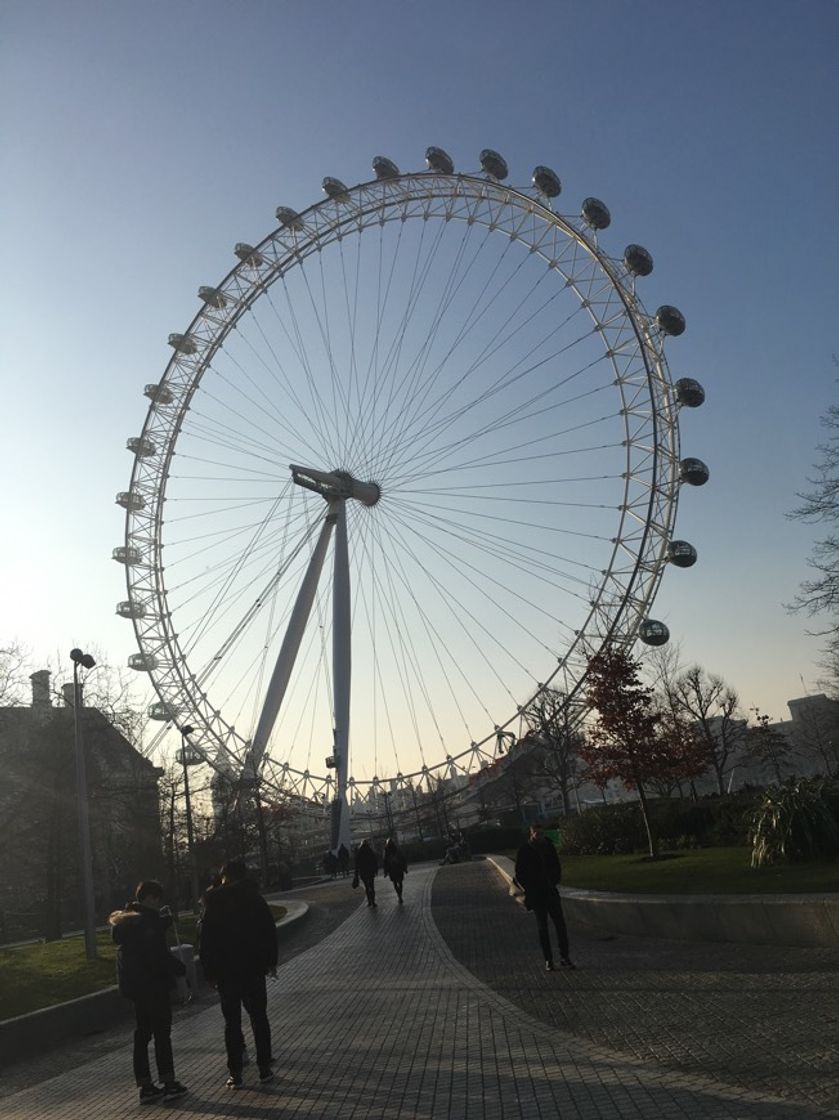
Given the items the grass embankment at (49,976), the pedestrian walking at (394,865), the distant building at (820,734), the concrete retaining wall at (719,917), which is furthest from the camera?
the distant building at (820,734)

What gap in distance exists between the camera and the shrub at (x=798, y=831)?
53.7 feet

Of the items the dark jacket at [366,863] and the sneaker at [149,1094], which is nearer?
the sneaker at [149,1094]

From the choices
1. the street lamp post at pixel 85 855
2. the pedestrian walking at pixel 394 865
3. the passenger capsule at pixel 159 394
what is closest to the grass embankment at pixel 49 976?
the street lamp post at pixel 85 855

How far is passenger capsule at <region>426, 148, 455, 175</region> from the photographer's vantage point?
38469mm

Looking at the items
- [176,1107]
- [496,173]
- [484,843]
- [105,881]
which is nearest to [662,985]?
[176,1107]

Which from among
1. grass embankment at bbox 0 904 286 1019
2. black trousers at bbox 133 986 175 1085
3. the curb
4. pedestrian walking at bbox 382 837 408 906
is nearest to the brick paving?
black trousers at bbox 133 986 175 1085

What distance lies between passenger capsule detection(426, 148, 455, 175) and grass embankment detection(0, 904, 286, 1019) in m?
29.0

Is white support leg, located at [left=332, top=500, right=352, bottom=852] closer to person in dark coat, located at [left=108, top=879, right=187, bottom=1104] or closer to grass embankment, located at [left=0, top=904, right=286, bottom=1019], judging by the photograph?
grass embankment, located at [left=0, top=904, right=286, bottom=1019]

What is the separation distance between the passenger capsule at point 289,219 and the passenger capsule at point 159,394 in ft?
30.1

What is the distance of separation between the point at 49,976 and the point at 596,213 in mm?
28954

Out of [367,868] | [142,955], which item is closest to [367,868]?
[367,868]

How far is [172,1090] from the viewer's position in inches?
336

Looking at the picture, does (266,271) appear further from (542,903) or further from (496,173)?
(542,903)

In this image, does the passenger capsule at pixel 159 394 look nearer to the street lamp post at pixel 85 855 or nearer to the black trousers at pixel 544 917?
the street lamp post at pixel 85 855
